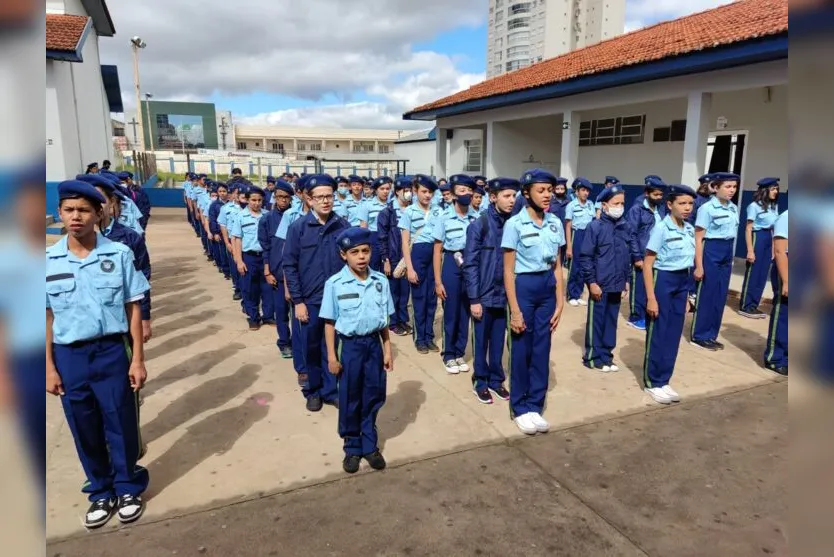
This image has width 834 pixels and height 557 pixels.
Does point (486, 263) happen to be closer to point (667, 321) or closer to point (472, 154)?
point (667, 321)

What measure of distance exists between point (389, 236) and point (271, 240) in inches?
71.3

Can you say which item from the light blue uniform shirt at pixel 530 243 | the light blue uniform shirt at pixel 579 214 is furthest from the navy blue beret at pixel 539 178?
the light blue uniform shirt at pixel 579 214

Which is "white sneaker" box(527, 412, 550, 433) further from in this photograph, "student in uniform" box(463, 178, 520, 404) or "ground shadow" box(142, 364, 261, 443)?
"ground shadow" box(142, 364, 261, 443)

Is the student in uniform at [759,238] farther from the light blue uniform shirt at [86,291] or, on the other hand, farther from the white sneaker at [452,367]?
the light blue uniform shirt at [86,291]

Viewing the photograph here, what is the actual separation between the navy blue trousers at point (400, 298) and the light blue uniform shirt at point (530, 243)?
123 inches

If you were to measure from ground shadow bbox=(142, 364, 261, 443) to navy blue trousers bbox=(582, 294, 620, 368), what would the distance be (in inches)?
139

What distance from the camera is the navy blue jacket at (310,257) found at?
4.40 m

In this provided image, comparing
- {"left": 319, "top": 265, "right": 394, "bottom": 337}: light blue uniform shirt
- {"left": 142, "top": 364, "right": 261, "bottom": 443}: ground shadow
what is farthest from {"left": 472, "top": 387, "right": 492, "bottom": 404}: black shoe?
{"left": 142, "top": 364, "right": 261, "bottom": 443}: ground shadow

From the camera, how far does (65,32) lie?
14.5 metres

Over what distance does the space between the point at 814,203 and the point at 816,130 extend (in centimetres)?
8

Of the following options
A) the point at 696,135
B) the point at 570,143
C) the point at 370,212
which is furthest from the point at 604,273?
the point at 570,143

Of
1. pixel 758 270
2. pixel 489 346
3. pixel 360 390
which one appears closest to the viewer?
pixel 360 390

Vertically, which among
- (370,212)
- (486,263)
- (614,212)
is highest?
(614,212)

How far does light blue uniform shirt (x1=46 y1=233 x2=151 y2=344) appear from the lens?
2812 mm
